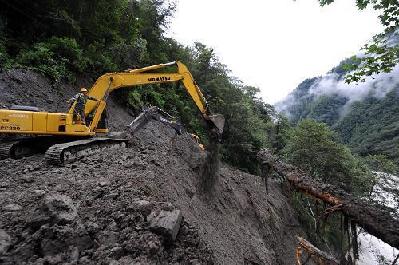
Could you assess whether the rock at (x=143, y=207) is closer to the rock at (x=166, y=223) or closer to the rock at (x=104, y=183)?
the rock at (x=166, y=223)

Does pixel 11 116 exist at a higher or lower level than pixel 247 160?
higher

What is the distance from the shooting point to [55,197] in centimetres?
511

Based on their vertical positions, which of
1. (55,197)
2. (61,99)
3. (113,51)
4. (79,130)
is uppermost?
(113,51)

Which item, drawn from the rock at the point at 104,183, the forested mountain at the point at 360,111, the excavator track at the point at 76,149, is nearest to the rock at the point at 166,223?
the rock at the point at 104,183

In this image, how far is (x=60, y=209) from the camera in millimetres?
4957

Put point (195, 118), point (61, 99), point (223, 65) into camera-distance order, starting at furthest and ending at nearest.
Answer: point (223, 65) < point (195, 118) < point (61, 99)

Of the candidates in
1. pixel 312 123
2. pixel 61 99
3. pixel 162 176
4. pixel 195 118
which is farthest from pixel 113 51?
pixel 312 123

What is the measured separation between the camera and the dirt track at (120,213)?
4.62 m

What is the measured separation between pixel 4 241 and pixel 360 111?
4371 inches

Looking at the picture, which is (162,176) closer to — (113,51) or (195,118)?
(113,51)

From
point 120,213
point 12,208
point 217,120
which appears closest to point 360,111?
point 217,120

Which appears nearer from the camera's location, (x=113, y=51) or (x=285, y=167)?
(x=285, y=167)

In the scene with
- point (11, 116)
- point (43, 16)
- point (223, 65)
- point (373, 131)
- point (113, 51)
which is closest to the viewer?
point (11, 116)

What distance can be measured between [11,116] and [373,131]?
89290 millimetres
